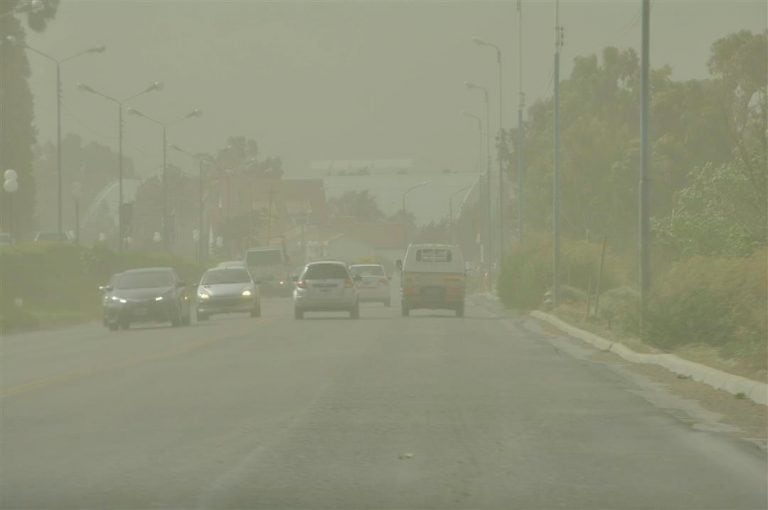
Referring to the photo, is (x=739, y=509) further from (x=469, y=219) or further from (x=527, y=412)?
(x=469, y=219)

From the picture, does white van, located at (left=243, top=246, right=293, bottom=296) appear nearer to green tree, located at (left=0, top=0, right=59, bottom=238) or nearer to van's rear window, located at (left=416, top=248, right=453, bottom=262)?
green tree, located at (left=0, top=0, right=59, bottom=238)

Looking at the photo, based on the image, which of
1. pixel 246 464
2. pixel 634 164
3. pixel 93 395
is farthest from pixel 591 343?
pixel 634 164

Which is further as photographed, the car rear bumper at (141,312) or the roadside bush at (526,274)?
the roadside bush at (526,274)

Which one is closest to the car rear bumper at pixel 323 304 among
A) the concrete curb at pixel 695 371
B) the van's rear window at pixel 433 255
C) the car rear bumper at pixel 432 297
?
the car rear bumper at pixel 432 297

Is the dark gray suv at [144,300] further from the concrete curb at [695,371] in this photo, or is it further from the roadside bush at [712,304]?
the roadside bush at [712,304]

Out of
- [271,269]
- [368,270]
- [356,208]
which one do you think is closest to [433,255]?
[368,270]

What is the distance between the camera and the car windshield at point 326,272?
44.5 metres

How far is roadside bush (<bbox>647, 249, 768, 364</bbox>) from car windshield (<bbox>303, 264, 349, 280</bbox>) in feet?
60.3

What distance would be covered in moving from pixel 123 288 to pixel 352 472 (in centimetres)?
3008

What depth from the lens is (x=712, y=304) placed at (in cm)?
2508

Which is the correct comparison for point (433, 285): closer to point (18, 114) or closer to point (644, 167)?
point (644, 167)

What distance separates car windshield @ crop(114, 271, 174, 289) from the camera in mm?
41344

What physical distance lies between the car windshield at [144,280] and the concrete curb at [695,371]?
13574 millimetres

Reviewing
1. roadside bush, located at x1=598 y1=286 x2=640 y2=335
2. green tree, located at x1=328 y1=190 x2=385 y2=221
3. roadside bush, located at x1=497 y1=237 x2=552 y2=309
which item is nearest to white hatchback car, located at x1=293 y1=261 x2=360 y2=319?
roadside bush, located at x1=598 y1=286 x2=640 y2=335
